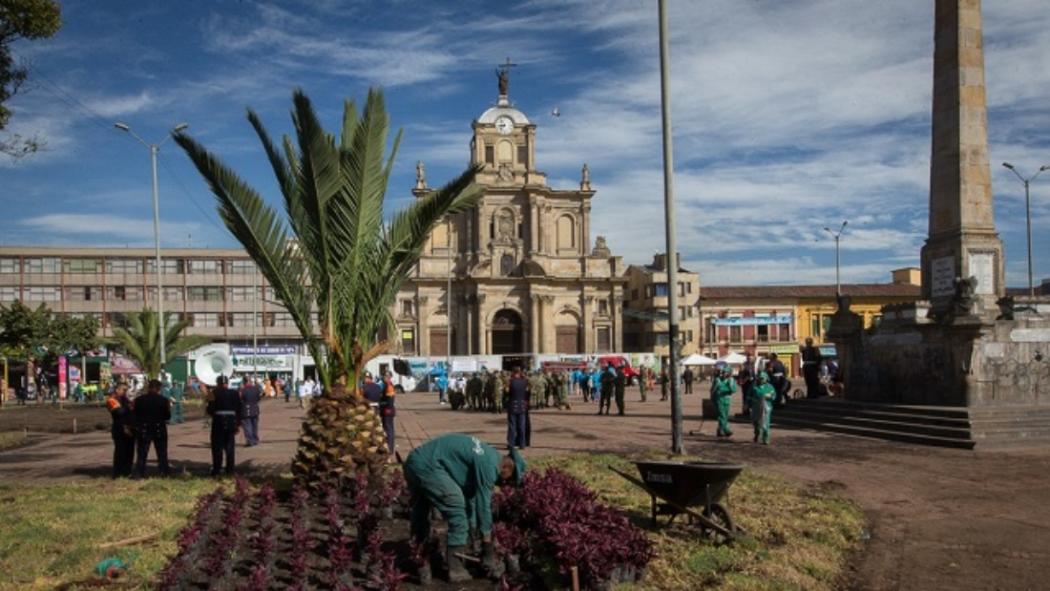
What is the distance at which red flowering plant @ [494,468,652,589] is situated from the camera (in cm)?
619

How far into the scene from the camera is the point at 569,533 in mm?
6414

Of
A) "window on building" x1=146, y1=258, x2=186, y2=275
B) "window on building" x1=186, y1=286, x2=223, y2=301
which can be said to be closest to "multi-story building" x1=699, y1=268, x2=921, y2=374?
"window on building" x1=186, y1=286, x2=223, y2=301

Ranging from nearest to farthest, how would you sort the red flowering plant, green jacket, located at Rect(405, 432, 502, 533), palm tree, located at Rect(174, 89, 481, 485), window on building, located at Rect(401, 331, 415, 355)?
the red flowering plant
green jacket, located at Rect(405, 432, 502, 533)
palm tree, located at Rect(174, 89, 481, 485)
window on building, located at Rect(401, 331, 415, 355)

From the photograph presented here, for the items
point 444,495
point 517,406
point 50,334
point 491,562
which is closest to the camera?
point 444,495

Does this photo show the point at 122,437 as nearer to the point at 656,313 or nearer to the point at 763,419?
the point at 763,419

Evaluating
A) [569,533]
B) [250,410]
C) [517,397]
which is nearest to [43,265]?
[250,410]

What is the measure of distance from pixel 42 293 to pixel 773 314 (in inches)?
2224

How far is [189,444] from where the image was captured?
1909 centimetres

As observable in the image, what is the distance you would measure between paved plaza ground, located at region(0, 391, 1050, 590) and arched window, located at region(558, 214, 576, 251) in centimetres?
4221

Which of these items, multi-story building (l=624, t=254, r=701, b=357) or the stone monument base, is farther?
multi-story building (l=624, t=254, r=701, b=357)

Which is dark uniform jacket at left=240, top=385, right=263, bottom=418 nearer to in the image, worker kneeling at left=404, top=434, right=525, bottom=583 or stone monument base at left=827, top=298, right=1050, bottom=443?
worker kneeling at left=404, top=434, right=525, bottom=583

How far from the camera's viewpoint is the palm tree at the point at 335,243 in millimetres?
10797

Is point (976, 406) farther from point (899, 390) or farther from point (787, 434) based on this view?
point (787, 434)

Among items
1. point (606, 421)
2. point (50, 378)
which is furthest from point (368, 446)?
point (50, 378)
